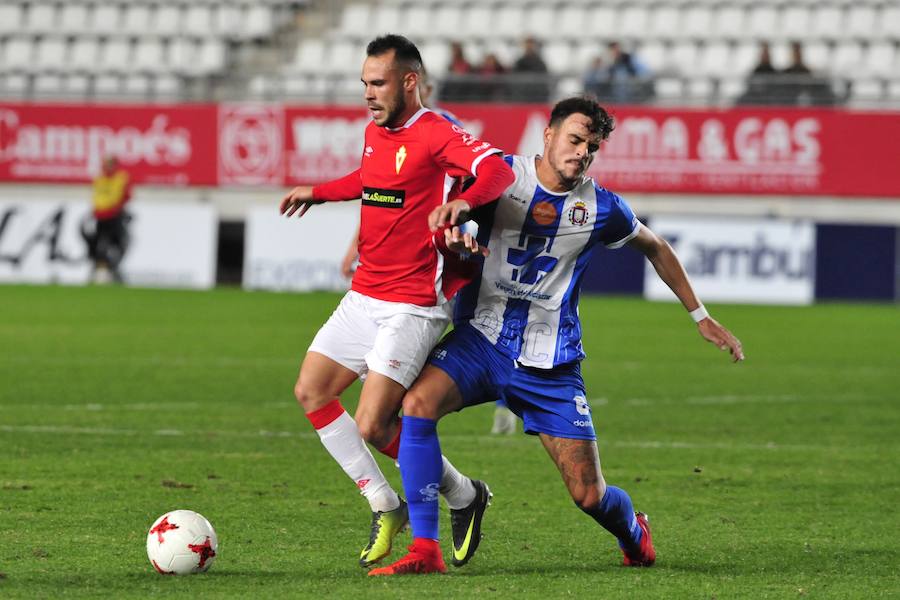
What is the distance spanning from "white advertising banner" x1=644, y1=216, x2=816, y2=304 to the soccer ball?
645 inches

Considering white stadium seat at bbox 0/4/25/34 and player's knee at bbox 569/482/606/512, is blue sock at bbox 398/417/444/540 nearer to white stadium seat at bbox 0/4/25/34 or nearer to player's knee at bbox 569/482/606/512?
player's knee at bbox 569/482/606/512

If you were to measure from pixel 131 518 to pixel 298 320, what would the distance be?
443 inches

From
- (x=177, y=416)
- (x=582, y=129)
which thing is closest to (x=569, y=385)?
(x=582, y=129)

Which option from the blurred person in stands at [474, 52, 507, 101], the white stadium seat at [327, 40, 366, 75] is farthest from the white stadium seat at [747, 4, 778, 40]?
the white stadium seat at [327, 40, 366, 75]

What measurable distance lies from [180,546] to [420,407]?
961 mm

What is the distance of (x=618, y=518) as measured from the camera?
18.8 feet

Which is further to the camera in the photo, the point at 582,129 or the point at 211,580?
the point at 582,129

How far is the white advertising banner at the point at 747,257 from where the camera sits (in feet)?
69.9

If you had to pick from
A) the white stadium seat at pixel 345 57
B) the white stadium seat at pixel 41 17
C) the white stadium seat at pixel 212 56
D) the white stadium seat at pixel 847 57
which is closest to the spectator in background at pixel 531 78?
the white stadium seat at pixel 345 57

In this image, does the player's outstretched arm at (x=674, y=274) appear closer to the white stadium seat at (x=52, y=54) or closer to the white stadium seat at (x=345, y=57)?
the white stadium seat at (x=345, y=57)

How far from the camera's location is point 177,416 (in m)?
10.0

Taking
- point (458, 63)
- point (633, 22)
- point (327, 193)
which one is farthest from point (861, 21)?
point (327, 193)

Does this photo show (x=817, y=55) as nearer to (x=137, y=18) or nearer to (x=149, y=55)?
(x=149, y=55)

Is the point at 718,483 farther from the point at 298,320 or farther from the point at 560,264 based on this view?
the point at 298,320
